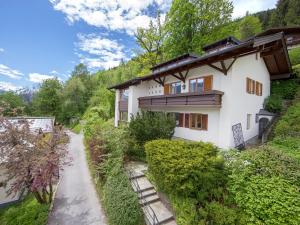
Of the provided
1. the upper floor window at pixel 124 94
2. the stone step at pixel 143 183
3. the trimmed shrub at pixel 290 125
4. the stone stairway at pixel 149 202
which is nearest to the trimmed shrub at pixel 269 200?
the stone stairway at pixel 149 202

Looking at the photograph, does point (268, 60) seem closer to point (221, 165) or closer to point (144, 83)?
point (144, 83)

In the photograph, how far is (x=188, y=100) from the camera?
1375 centimetres

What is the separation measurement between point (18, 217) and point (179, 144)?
10140 mm

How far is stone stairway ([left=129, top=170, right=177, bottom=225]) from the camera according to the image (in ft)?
26.9

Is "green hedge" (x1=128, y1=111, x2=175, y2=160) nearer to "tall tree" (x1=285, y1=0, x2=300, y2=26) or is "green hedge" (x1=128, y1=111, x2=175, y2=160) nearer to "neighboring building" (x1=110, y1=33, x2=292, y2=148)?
"neighboring building" (x1=110, y1=33, x2=292, y2=148)

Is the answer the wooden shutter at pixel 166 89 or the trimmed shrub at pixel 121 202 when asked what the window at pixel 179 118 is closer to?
the wooden shutter at pixel 166 89

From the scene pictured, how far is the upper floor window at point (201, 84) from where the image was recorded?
13328mm

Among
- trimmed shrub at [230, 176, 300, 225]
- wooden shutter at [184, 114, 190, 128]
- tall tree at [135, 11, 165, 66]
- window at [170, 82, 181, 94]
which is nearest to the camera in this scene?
trimmed shrub at [230, 176, 300, 225]

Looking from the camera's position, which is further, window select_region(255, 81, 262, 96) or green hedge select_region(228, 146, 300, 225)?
window select_region(255, 81, 262, 96)

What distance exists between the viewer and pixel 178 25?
84.2 feet

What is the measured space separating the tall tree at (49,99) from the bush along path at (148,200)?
1715 inches

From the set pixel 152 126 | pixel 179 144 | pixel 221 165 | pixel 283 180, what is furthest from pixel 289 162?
pixel 152 126

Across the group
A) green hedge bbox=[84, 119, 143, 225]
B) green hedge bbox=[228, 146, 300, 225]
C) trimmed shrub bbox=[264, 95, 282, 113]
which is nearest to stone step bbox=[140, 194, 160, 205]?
green hedge bbox=[84, 119, 143, 225]

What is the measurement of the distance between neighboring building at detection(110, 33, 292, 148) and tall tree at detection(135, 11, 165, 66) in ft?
33.7
